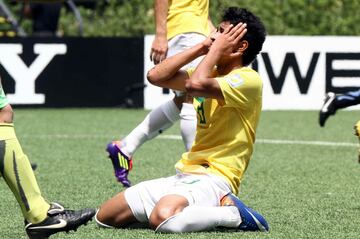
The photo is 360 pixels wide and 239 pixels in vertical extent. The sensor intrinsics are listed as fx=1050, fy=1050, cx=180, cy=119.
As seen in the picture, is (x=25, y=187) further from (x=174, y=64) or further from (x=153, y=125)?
(x=153, y=125)

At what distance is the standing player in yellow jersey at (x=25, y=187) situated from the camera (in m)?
4.60

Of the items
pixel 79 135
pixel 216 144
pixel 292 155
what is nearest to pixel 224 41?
pixel 216 144

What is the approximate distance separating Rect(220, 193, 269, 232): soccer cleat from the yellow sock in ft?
3.64

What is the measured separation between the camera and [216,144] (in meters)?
5.44

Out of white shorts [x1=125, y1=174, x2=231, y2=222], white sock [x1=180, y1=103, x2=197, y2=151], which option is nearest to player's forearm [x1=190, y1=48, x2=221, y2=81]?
white shorts [x1=125, y1=174, x2=231, y2=222]

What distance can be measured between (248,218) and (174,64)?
93 cm

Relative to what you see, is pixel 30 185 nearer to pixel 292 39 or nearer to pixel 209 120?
pixel 209 120

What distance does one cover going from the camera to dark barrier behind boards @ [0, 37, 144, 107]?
45.9ft

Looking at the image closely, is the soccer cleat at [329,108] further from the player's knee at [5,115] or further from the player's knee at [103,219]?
the player's knee at [5,115]

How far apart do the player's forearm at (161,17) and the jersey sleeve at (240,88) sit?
161 cm

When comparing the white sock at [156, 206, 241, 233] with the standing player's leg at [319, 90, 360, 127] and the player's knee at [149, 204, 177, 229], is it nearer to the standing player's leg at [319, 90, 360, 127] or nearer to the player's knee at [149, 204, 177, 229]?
the player's knee at [149, 204, 177, 229]

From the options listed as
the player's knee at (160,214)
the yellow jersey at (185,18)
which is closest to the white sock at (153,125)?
the yellow jersey at (185,18)

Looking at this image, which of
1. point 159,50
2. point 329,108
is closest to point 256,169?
point 329,108

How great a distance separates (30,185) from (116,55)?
9.75 m
